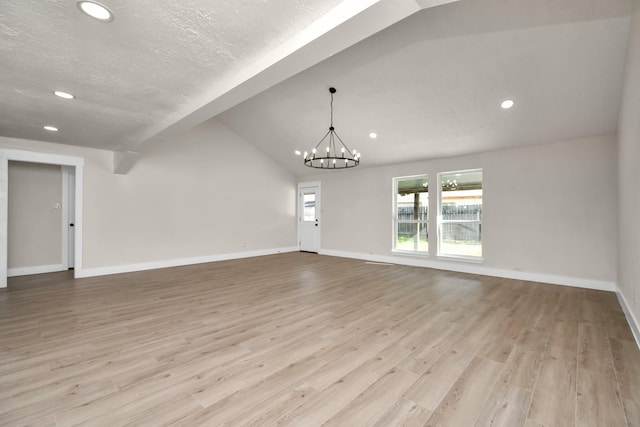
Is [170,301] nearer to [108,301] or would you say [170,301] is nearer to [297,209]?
[108,301]

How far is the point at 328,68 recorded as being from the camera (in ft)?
14.4

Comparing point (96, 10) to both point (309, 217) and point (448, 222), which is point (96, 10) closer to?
point (448, 222)

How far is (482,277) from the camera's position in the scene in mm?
5527

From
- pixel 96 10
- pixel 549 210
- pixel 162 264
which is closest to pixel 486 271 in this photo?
pixel 549 210

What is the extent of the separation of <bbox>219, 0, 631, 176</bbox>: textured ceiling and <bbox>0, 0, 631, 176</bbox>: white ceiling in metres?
0.02

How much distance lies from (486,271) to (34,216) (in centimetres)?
924

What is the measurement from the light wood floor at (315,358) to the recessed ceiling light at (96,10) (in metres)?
2.52

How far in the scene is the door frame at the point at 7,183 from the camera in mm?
4660

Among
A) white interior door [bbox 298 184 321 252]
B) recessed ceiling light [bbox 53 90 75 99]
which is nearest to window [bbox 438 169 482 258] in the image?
white interior door [bbox 298 184 321 252]

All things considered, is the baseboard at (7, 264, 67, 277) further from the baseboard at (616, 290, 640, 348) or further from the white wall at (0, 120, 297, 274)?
the baseboard at (616, 290, 640, 348)

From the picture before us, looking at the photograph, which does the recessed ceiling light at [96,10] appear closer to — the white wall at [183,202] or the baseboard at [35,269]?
the white wall at [183,202]

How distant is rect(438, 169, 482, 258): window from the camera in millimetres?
5988

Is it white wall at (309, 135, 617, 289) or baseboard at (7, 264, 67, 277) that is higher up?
white wall at (309, 135, 617, 289)

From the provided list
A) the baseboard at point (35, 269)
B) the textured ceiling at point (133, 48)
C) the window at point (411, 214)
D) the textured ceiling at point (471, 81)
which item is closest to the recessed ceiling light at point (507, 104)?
the textured ceiling at point (471, 81)
